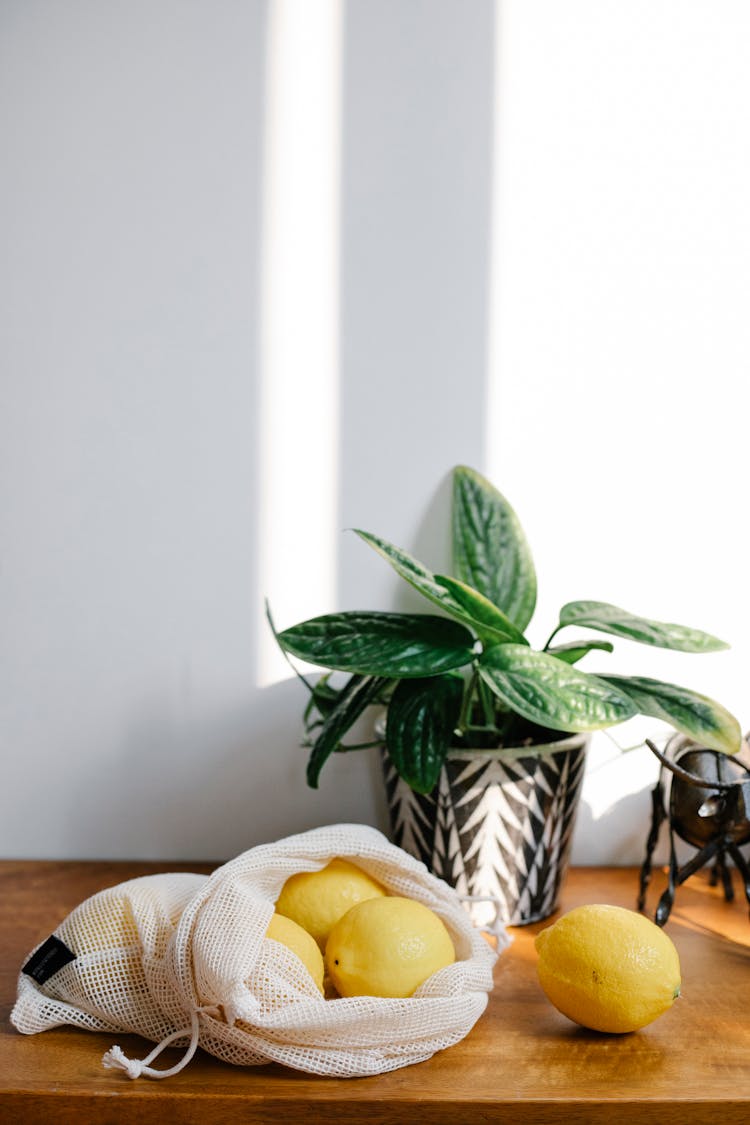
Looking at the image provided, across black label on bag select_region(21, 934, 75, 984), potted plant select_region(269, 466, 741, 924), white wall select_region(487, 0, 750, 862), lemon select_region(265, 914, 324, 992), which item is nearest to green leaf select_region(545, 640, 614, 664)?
potted plant select_region(269, 466, 741, 924)

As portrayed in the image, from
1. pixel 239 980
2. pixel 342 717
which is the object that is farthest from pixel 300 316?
pixel 239 980

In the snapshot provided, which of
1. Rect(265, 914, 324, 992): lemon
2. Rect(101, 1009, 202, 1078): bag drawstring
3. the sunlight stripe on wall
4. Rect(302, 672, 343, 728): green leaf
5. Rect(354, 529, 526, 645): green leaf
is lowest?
Rect(101, 1009, 202, 1078): bag drawstring

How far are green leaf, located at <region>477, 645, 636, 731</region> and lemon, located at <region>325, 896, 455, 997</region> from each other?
169 mm

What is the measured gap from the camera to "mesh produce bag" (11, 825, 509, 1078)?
0.61 meters

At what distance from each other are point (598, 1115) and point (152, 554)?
25.6 inches

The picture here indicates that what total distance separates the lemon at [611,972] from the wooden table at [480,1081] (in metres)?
0.02

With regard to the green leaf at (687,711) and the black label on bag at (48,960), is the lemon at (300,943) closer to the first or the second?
the black label on bag at (48,960)

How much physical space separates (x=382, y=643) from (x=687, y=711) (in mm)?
254

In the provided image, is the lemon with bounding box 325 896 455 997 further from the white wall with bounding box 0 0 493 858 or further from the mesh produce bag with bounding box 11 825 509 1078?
the white wall with bounding box 0 0 493 858

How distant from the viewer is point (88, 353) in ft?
3.23

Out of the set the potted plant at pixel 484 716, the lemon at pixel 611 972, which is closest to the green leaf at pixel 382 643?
the potted plant at pixel 484 716

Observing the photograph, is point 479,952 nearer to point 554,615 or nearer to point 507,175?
point 554,615

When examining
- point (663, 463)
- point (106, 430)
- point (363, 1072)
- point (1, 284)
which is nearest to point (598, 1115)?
point (363, 1072)

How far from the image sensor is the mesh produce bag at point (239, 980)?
0.61 metres
